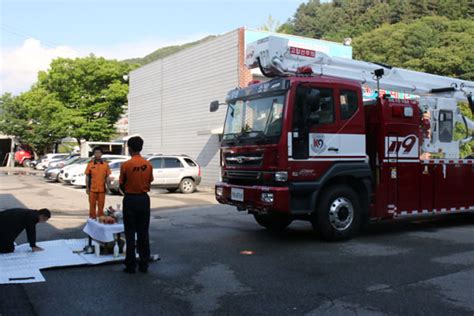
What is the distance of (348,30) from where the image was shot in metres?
64.3

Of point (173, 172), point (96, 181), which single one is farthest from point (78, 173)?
point (96, 181)

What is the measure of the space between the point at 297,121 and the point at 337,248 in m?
2.28

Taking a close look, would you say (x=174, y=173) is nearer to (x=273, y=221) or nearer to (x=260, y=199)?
(x=273, y=221)

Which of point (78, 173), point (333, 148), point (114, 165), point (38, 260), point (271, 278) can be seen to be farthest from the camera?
point (78, 173)

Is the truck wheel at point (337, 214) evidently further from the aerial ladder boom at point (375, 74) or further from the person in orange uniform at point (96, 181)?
the person in orange uniform at point (96, 181)

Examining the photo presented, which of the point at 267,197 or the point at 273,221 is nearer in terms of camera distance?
the point at 267,197

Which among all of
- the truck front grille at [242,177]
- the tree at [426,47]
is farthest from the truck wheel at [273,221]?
the tree at [426,47]

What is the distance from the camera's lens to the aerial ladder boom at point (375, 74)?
9352mm

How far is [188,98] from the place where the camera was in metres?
27.6

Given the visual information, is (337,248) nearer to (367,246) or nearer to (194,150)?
(367,246)

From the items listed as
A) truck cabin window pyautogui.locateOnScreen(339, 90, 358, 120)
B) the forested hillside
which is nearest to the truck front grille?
truck cabin window pyautogui.locateOnScreen(339, 90, 358, 120)

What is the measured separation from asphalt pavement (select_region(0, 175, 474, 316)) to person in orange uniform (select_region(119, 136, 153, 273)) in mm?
231

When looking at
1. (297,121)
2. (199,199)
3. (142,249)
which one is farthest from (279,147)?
(199,199)

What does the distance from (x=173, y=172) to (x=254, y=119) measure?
1210 centimetres
